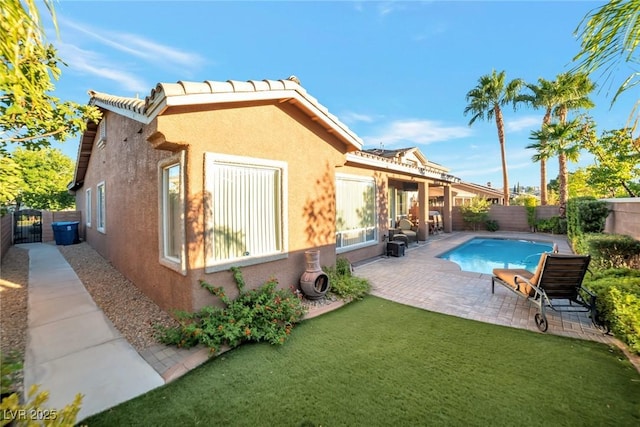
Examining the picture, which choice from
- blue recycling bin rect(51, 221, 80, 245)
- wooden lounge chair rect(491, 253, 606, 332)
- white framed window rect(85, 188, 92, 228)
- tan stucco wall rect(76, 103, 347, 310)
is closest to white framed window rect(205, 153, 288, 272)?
tan stucco wall rect(76, 103, 347, 310)

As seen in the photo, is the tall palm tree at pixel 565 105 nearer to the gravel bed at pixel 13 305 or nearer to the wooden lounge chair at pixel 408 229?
the wooden lounge chair at pixel 408 229

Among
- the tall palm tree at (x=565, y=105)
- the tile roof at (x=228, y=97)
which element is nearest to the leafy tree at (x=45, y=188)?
the tile roof at (x=228, y=97)

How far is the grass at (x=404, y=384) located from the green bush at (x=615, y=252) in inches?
197

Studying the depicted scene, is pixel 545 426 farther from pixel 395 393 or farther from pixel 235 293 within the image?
pixel 235 293

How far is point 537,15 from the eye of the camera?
8.92m

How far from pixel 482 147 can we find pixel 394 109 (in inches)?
528

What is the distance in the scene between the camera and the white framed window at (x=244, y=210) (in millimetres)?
6391

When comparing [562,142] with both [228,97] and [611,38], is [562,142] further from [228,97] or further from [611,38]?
[228,97]

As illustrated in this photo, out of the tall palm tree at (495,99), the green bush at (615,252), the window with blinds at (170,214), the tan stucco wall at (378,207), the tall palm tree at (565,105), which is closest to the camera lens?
the window with blinds at (170,214)

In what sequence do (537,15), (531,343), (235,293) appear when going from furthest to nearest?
1. (537,15)
2. (235,293)
3. (531,343)

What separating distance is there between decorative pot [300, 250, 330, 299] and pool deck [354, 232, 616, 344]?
1.80 metres

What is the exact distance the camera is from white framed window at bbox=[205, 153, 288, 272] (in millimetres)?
6391

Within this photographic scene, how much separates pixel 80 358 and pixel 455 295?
9304 millimetres

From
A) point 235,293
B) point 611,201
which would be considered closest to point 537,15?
point 611,201
